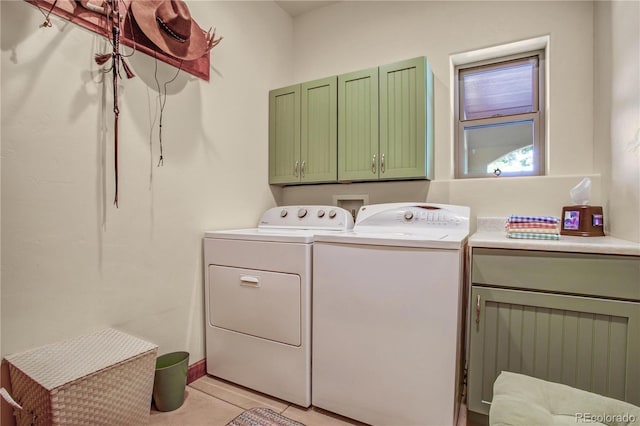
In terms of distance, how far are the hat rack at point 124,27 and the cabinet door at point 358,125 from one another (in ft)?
3.10

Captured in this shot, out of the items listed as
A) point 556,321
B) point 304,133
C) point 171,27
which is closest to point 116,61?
point 171,27

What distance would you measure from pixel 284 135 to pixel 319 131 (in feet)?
1.04

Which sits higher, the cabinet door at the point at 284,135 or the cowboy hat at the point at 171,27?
the cowboy hat at the point at 171,27

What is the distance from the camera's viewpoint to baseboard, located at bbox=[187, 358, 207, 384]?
1.90 m

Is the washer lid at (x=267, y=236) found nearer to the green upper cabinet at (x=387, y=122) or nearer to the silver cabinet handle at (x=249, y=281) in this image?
the silver cabinet handle at (x=249, y=281)

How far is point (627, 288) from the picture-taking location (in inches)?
47.9

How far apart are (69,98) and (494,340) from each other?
2.17m

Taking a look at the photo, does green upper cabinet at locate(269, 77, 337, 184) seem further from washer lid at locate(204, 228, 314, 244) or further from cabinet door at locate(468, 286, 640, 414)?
cabinet door at locate(468, 286, 640, 414)

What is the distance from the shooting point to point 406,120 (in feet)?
Answer: 6.80

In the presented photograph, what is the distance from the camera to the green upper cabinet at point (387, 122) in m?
2.03

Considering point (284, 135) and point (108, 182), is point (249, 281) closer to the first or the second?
point (108, 182)

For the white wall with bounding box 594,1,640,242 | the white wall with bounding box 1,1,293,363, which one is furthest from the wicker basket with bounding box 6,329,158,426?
the white wall with bounding box 594,1,640,242

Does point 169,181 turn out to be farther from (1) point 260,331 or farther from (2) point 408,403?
(2) point 408,403

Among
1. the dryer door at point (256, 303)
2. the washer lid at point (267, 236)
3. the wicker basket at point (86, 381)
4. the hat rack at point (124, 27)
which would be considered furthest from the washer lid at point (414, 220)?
the hat rack at point (124, 27)
